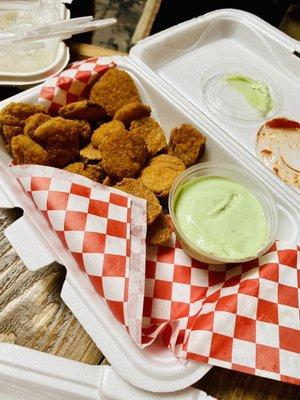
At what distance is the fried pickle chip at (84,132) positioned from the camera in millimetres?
1523

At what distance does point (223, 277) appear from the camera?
→ 1305 mm

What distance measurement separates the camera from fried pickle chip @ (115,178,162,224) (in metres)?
1.32

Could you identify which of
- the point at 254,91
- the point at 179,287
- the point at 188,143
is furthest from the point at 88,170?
the point at 254,91

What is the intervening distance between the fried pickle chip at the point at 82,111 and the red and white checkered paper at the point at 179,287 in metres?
0.31

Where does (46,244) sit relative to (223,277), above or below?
below

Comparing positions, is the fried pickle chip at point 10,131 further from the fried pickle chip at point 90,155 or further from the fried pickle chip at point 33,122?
the fried pickle chip at point 90,155

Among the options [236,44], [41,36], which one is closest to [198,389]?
[41,36]

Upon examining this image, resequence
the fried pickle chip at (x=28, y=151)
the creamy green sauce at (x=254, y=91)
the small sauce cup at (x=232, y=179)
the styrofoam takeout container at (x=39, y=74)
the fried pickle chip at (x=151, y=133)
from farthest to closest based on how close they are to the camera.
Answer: the creamy green sauce at (x=254, y=91) → the styrofoam takeout container at (x=39, y=74) → the fried pickle chip at (x=151, y=133) → the fried pickle chip at (x=28, y=151) → the small sauce cup at (x=232, y=179)

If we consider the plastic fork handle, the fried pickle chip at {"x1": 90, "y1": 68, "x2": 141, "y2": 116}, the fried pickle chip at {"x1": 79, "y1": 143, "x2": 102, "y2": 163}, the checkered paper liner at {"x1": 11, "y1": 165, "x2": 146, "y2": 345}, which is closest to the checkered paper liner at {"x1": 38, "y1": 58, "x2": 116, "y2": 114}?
the fried pickle chip at {"x1": 90, "y1": 68, "x2": 141, "y2": 116}

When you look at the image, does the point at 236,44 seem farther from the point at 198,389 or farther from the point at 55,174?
the point at 198,389

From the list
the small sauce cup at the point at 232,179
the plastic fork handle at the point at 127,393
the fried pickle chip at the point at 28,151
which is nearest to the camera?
the plastic fork handle at the point at 127,393

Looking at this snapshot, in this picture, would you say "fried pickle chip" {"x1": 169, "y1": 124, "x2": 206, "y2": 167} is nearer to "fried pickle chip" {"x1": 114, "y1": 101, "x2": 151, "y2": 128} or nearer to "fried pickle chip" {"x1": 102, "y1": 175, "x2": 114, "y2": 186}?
"fried pickle chip" {"x1": 114, "y1": 101, "x2": 151, "y2": 128}

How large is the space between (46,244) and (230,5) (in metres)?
2.25

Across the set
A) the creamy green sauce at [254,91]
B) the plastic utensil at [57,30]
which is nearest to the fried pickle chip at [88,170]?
the plastic utensil at [57,30]
